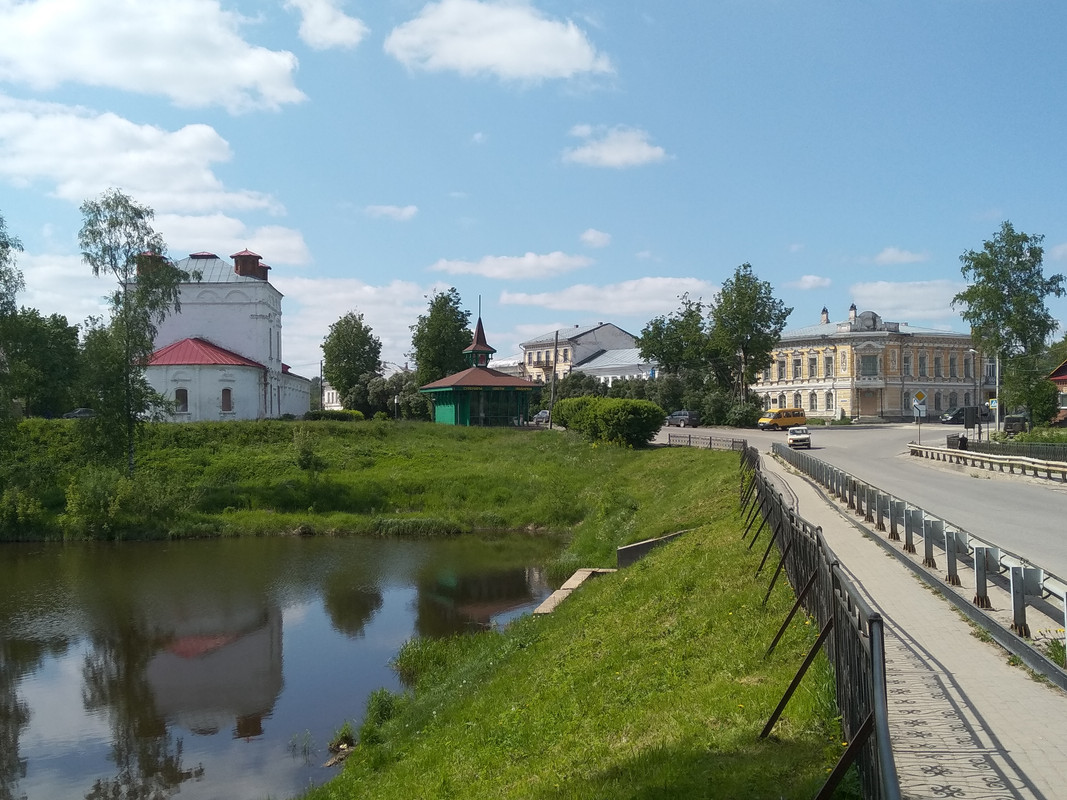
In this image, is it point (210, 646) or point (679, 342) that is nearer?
point (210, 646)

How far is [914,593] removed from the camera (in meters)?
11.2

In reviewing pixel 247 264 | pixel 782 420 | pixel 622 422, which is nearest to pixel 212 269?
pixel 247 264

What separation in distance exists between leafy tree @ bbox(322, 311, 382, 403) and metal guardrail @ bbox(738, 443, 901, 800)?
3061 inches

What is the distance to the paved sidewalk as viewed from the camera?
17.7 feet

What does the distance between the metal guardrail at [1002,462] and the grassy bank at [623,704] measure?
561 inches

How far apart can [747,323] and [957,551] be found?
186 feet

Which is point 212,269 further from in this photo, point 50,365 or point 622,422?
point 622,422

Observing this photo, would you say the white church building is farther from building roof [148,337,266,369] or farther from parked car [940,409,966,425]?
parked car [940,409,966,425]

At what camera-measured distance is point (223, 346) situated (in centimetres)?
5653

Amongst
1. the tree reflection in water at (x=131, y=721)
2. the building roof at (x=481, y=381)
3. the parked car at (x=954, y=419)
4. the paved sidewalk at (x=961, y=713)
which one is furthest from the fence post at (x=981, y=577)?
the parked car at (x=954, y=419)

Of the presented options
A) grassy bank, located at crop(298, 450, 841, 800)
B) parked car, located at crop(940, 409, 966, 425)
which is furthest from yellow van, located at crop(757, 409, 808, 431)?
grassy bank, located at crop(298, 450, 841, 800)

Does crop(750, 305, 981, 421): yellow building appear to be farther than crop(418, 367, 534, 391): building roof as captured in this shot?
Yes

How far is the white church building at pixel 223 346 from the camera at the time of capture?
5162cm

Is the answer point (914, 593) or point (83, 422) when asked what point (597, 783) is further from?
point (83, 422)
